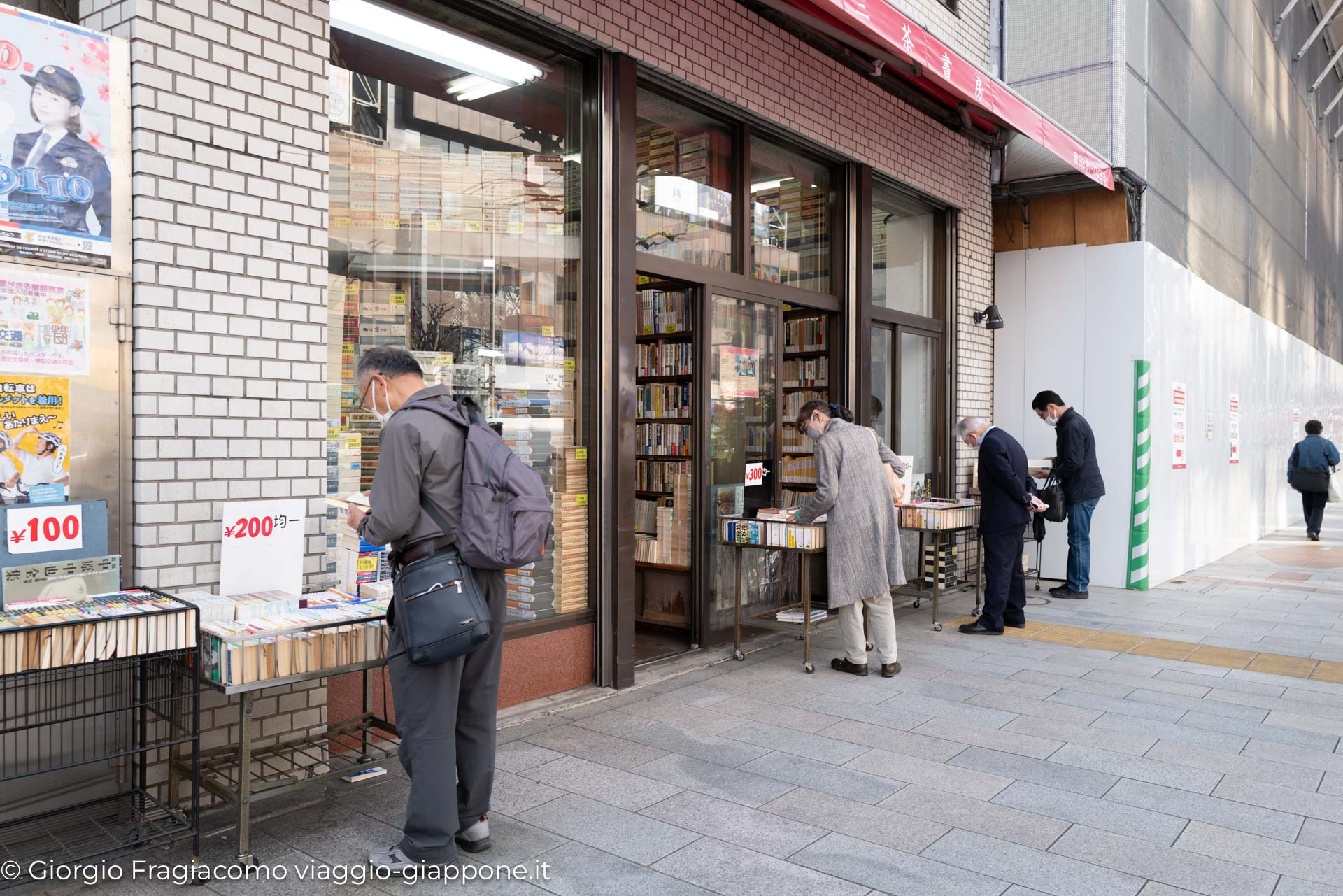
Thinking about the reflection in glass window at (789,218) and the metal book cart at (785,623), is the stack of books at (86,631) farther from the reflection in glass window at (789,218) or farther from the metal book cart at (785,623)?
the reflection in glass window at (789,218)

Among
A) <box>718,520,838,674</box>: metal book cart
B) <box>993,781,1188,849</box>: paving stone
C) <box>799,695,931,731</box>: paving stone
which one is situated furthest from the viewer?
→ <box>718,520,838,674</box>: metal book cart

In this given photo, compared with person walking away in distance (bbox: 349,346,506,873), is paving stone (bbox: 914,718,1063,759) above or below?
below

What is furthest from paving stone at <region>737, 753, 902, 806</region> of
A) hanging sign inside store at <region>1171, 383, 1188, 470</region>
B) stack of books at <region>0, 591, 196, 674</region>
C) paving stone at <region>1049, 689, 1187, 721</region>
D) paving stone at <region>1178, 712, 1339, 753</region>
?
hanging sign inside store at <region>1171, 383, 1188, 470</region>

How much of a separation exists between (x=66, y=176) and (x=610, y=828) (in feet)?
10.0

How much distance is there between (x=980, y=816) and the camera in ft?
12.6

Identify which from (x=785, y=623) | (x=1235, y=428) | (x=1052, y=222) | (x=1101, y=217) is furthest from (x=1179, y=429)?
(x=785, y=623)

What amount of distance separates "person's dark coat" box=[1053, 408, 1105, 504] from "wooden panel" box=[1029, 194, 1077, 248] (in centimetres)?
213

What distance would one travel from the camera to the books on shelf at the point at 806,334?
8266mm

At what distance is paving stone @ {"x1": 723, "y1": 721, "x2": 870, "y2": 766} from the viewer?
4.57 meters

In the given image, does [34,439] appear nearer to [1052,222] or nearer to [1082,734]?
[1082,734]

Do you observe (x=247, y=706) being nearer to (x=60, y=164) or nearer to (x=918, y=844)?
(x=60, y=164)

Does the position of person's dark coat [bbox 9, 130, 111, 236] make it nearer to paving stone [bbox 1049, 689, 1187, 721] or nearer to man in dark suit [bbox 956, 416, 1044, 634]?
paving stone [bbox 1049, 689, 1187, 721]

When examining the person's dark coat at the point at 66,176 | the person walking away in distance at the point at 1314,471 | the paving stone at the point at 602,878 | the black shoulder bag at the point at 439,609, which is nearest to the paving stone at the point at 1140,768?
the paving stone at the point at 602,878

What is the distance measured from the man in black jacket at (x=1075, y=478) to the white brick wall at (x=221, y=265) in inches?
270
